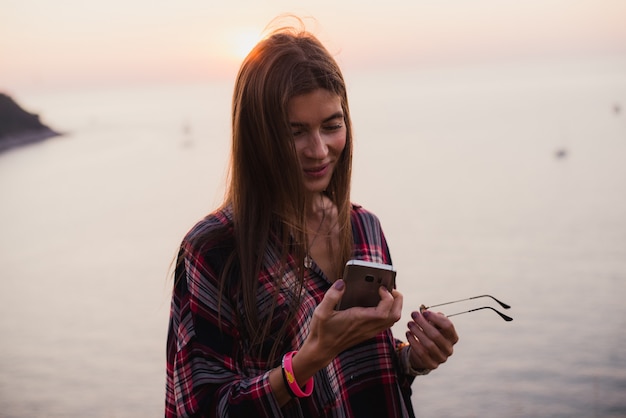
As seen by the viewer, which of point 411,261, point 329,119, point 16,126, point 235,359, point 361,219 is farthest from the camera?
point 16,126

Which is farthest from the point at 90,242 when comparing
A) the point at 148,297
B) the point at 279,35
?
the point at 279,35

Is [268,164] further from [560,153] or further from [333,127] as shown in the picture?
[560,153]

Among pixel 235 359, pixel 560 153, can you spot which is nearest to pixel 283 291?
pixel 235 359

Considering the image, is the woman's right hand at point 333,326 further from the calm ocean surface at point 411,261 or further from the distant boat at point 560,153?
the distant boat at point 560,153

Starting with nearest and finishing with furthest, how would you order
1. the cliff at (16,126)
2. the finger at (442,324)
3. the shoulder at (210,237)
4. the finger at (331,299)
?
the finger at (331,299) → the shoulder at (210,237) → the finger at (442,324) → the cliff at (16,126)

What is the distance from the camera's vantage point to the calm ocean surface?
375 centimetres

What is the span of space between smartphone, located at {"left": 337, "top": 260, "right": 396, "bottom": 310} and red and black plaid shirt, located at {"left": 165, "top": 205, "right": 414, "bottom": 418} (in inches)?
4.9

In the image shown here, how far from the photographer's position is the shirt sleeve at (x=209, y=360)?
1.01 metres

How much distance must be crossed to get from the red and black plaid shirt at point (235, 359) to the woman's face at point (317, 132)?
17 cm

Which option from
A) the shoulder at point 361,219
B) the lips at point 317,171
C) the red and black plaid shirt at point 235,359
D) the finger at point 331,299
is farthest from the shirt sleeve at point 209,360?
the shoulder at point 361,219

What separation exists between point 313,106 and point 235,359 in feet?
1.52

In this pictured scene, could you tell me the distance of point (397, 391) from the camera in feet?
4.07

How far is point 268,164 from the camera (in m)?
1.13

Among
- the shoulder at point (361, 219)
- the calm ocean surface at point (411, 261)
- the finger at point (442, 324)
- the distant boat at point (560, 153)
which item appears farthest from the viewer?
the distant boat at point (560, 153)
